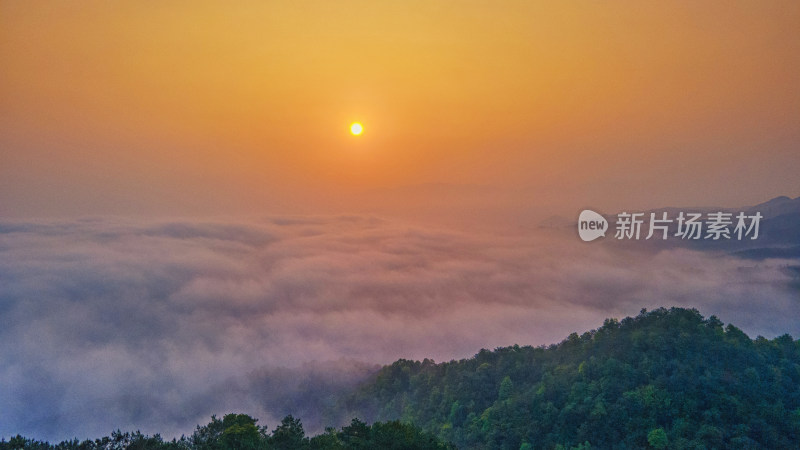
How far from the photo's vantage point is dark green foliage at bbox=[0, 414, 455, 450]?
15.2m

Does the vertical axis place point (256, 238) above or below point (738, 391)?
above

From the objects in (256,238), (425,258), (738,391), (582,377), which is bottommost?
(738,391)

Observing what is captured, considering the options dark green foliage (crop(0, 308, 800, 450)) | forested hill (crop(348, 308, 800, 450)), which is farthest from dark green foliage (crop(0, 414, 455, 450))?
forested hill (crop(348, 308, 800, 450))

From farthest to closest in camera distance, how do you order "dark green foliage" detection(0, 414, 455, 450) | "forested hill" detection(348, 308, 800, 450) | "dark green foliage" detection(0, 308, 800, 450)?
1. "forested hill" detection(348, 308, 800, 450)
2. "dark green foliage" detection(0, 308, 800, 450)
3. "dark green foliage" detection(0, 414, 455, 450)

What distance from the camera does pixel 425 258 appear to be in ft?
247

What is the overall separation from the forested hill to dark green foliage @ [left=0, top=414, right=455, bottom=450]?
6.51 m

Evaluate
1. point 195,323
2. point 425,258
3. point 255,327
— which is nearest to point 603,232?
point 425,258

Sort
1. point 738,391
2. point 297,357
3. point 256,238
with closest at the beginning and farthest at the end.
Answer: point 738,391, point 297,357, point 256,238

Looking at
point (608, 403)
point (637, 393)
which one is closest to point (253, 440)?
point (608, 403)

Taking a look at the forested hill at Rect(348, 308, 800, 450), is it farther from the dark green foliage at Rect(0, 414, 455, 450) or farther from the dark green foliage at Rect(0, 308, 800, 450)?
the dark green foliage at Rect(0, 414, 455, 450)

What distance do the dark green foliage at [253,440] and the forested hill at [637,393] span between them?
6.51 meters

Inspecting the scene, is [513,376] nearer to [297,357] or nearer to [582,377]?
[582,377]

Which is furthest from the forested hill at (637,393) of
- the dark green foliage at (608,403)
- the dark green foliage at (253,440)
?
the dark green foliage at (253,440)

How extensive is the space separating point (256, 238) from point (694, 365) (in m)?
70.6
